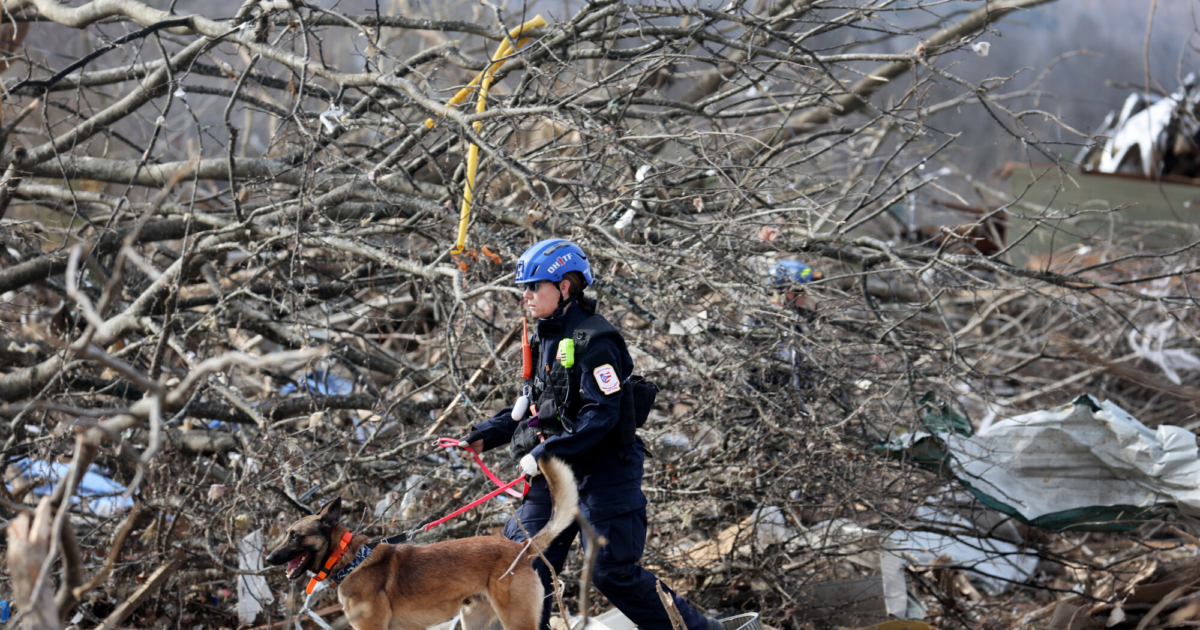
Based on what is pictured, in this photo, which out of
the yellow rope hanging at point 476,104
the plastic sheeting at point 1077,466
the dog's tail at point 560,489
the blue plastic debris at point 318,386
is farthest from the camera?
the blue plastic debris at point 318,386

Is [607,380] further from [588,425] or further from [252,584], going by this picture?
[252,584]

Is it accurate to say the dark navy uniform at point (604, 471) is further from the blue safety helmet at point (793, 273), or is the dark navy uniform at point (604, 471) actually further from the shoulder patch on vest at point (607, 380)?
the blue safety helmet at point (793, 273)

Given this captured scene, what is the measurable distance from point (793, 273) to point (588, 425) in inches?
116

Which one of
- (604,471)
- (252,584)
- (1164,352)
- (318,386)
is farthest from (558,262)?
(1164,352)

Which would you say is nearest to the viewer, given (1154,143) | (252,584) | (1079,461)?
(252,584)

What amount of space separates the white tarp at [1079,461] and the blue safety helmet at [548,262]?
3096 millimetres

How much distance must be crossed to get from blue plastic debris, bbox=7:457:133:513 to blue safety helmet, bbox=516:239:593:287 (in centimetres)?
311

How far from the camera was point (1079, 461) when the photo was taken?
5.75 m

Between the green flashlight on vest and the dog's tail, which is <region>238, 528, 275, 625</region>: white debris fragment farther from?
the green flashlight on vest

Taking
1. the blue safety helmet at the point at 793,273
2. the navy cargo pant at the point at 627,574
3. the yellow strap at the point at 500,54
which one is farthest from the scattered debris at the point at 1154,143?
the navy cargo pant at the point at 627,574

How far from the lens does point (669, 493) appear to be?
540 centimetres

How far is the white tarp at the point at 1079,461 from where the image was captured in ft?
17.9

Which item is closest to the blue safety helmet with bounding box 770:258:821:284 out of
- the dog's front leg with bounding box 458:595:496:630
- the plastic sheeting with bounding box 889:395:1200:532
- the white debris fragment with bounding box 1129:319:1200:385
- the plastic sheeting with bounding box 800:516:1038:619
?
the plastic sheeting with bounding box 889:395:1200:532

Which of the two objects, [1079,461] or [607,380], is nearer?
[607,380]
